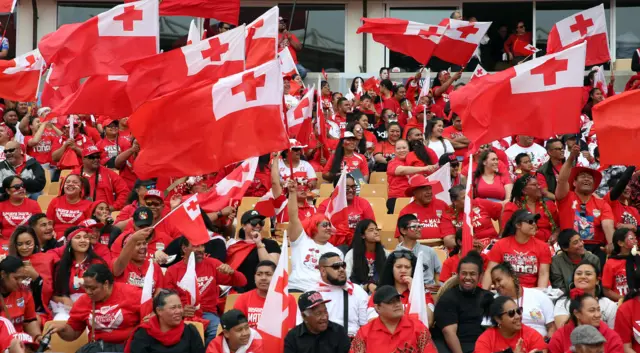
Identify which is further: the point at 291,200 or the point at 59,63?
the point at 59,63

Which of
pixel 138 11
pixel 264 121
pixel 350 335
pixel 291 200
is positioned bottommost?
pixel 350 335

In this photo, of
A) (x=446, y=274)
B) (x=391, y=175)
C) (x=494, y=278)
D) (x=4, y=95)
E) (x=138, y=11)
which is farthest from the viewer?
(x=4, y=95)

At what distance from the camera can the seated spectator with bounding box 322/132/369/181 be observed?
1530 centimetres

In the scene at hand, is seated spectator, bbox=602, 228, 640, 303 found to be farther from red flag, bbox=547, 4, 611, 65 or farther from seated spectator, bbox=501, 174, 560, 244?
red flag, bbox=547, 4, 611, 65

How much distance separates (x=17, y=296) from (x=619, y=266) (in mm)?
5403

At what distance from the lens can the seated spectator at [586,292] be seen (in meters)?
9.88

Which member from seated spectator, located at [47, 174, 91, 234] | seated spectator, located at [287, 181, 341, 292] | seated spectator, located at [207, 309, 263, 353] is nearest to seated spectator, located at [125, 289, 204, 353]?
seated spectator, located at [207, 309, 263, 353]

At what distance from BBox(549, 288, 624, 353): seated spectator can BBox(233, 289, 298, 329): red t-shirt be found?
7.74ft

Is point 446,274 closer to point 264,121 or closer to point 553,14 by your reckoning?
point 264,121

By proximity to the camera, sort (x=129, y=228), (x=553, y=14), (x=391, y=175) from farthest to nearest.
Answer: (x=553, y=14) → (x=391, y=175) → (x=129, y=228)

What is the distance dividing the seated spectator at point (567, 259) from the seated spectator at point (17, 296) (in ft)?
15.6

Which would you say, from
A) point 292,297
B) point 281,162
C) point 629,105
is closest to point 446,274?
point 292,297

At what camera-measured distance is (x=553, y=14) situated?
23297mm

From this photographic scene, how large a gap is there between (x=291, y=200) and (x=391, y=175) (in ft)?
11.2
